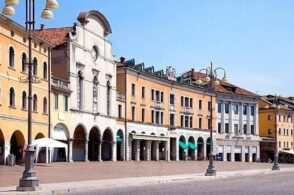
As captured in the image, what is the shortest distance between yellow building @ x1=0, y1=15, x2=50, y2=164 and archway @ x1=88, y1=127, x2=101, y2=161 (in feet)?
45.0

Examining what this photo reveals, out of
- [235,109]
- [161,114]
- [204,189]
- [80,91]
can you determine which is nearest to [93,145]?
[80,91]

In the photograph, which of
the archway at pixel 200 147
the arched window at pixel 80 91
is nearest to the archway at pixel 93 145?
the arched window at pixel 80 91

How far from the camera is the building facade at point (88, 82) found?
58719 millimetres

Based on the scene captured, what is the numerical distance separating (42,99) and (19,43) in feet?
22.2

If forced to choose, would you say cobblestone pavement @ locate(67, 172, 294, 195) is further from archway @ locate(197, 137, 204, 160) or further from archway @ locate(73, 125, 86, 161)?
archway @ locate(197, 137, 204, 160)

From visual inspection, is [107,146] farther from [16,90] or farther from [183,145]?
[16,90]

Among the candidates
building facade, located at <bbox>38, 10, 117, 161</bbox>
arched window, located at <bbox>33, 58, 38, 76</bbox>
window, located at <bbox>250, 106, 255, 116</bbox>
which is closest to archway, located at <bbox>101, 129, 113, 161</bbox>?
building facade, located at <bbox>38, 10, 117, 161</bbox>

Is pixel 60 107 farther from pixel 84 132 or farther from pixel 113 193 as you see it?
pixel 113 193

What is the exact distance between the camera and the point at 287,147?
11669cm

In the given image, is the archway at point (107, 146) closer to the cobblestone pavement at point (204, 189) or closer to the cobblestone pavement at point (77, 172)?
the cobblestone pavement at point (77, 172)

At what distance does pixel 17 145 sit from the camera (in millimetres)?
48938

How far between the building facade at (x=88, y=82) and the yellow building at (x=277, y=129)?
1917 inches

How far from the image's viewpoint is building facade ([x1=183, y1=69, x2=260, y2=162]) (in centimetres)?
9638

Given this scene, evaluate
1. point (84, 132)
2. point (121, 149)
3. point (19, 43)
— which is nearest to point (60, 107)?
point (84, 132)
